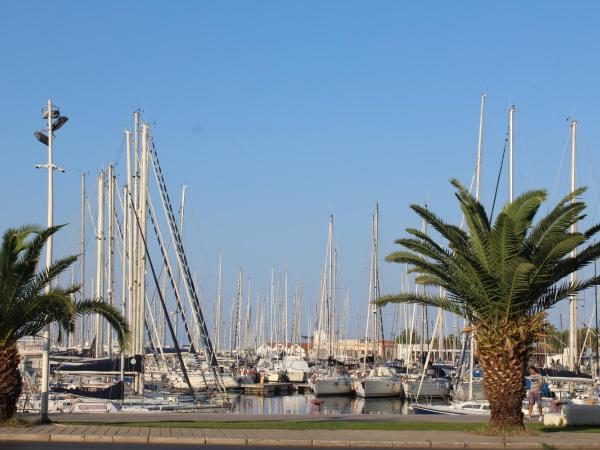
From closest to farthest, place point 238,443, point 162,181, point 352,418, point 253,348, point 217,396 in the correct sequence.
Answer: point 238,443 → point 352,418 → point 217,396 → point 162,181 → point 253,348

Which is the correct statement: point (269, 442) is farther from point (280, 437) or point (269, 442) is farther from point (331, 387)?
point (331, 387)

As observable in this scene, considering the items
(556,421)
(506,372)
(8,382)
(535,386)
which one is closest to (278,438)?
(506,372)

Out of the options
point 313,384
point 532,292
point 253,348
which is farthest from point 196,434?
point 253,348

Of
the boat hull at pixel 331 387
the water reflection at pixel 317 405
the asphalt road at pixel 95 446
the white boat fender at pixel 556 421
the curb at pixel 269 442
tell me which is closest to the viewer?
the asphalt road at pixel 95 446

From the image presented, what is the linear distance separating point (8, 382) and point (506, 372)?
1343cm

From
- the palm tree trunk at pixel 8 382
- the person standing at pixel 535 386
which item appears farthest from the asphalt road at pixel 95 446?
the person standing at pixel 535 386

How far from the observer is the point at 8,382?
23953mm

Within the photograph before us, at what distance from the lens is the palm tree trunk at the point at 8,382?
23825mm

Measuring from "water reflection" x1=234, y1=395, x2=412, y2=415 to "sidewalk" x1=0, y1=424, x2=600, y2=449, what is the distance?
25.1 m

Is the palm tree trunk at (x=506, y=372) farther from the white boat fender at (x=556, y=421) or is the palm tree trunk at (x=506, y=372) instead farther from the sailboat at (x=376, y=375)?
the sailboat at (x=376, y=375)

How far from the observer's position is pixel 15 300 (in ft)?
80.2

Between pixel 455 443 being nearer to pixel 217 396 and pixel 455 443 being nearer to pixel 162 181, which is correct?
pixel 217 396

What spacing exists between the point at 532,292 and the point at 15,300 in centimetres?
1415

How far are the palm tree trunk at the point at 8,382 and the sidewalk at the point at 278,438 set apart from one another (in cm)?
84
